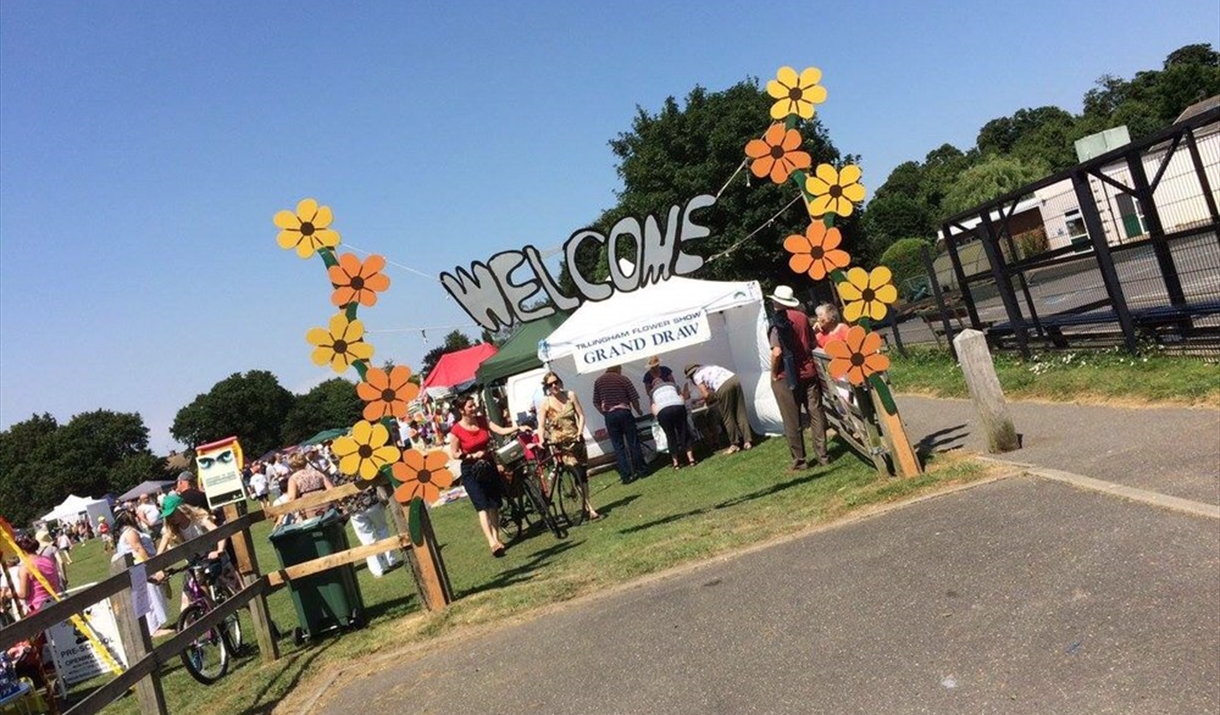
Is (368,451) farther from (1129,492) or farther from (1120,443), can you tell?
(1120,443)

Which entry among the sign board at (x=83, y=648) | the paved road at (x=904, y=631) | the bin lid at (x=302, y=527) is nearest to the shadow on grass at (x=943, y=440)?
the paved road at (x=904, y=631)

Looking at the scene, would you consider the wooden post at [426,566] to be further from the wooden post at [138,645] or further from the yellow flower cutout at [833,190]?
the yellow flower cutout at [833,190]

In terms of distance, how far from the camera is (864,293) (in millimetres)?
8141

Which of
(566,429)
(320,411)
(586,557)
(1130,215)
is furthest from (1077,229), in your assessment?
(320,411)

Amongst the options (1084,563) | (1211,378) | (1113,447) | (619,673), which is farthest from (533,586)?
(1211,378)

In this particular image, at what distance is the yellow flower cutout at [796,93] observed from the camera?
8289mm

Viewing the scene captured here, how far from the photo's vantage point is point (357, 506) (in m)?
12.8

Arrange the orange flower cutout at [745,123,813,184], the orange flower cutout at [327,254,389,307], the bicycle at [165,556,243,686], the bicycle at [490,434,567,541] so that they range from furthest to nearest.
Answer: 1. the bicycle at [490,434,567,541]
2. the orange flower cutout at [745,123,813,184]
3. the orange flower cutout at [327,254,389,307]
4. the bicycle at [165,556,243,686]

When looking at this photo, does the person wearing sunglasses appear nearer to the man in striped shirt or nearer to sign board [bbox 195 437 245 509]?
the man in striped shirt

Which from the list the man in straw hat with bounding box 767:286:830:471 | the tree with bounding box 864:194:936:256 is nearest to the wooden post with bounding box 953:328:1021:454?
the man in straw hat with bounding box 767:286:830:471

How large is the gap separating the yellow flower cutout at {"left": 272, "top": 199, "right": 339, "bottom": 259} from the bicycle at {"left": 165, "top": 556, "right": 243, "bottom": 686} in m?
3.24

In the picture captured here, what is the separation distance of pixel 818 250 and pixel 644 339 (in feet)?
20.2

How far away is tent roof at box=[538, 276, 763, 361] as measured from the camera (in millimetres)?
14234

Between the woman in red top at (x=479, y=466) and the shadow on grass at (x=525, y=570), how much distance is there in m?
0.77
